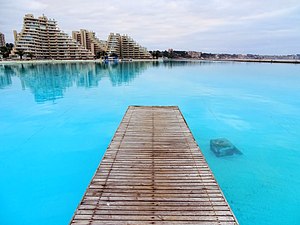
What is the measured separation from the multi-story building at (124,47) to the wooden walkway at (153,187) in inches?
4253

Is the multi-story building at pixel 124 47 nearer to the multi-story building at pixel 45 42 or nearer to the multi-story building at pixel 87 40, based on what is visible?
the multi-story building at pixel 87 40

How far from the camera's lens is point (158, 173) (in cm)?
455

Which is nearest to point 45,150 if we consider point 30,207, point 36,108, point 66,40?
point 30,207

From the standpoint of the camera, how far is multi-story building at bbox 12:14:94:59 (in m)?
77.1

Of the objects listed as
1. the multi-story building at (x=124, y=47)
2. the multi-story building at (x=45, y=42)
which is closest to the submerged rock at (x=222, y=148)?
the multi-story building at (x=45, y=42)

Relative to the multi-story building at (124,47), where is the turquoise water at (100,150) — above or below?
below

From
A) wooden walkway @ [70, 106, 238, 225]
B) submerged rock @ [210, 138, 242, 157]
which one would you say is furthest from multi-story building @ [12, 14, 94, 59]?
wooden walkway @ [70, 106, 238, 225]

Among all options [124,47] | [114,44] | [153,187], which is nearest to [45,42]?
[114,44]

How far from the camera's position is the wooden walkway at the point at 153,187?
3.31 meters

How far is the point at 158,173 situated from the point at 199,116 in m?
10.5

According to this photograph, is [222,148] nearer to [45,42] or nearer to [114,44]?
[45,42]

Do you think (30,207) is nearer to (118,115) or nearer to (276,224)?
(276,224)

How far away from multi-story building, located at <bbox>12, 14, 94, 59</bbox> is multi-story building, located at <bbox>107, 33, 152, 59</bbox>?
2172 cm

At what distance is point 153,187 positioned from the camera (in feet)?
13.3
